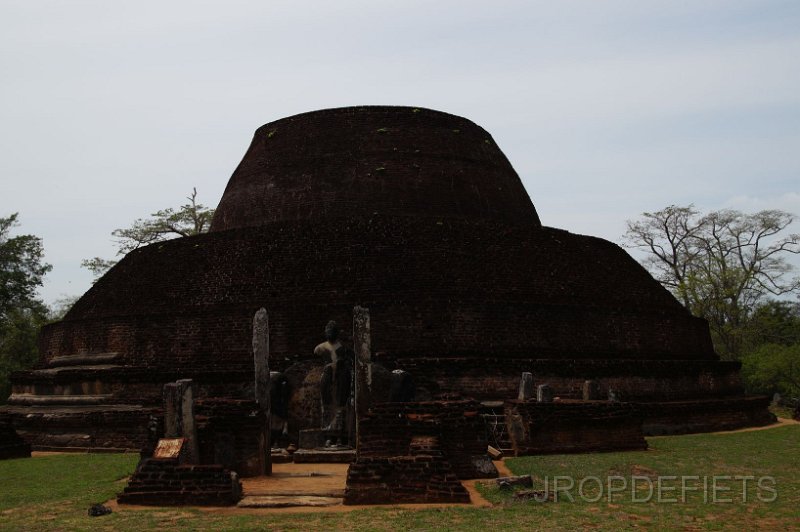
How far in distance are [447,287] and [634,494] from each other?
7.72m

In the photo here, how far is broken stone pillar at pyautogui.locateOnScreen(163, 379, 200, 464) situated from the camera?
921cm

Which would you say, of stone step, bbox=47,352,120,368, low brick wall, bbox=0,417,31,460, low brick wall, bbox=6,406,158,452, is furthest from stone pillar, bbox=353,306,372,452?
stone step, bbox=47,352,120,368

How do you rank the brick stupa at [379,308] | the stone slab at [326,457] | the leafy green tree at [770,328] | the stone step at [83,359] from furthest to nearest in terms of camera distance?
the leafy green tree at [770,328] < the stone step at [83,359] < the brick stupa at [379,308] < the stone slab at [326,457]

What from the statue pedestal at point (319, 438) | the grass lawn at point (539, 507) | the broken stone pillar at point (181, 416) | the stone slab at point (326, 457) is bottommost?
the grass lawn at point (539, 507)

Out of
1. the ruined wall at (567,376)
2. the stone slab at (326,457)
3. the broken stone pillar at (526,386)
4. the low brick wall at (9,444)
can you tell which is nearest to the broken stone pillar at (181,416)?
the stone slab at (326,457)

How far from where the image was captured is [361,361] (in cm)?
1016

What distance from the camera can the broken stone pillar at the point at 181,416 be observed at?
921cm

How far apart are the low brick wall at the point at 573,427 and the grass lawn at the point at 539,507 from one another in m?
0.85

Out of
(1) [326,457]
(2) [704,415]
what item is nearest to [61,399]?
(1) [326,457]

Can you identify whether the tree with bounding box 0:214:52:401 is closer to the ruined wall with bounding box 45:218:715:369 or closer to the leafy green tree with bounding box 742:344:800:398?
the ruined wall with bounding box 45:218:715:369

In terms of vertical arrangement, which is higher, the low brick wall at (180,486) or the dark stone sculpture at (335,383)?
the dark stone sculpture at (335,383)

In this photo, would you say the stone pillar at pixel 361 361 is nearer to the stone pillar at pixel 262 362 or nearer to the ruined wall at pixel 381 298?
the stone pillar at pixel 262 362

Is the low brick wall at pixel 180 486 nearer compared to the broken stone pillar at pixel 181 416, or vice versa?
the low brick wall at pixel 180 486

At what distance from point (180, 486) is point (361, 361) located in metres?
2.87
